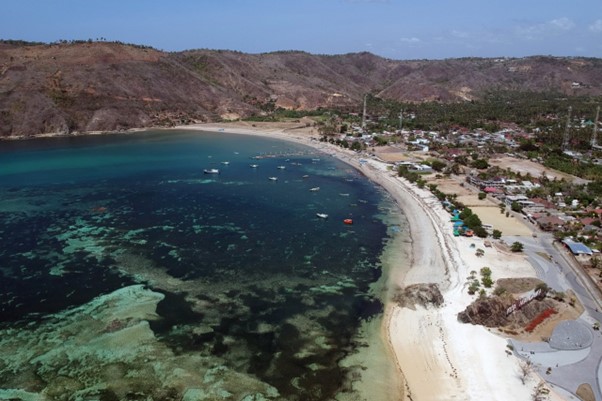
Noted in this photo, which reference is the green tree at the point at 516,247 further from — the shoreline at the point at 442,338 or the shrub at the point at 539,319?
the shrub at the point at 539,319

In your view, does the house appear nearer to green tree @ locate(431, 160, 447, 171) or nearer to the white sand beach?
the white sand beach

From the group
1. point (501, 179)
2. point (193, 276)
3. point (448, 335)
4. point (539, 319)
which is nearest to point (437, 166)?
point (501, 179)

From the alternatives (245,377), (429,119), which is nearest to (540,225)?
(245,377)

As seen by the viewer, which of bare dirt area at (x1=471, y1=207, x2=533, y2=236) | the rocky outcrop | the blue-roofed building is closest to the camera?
the rocky outcrop

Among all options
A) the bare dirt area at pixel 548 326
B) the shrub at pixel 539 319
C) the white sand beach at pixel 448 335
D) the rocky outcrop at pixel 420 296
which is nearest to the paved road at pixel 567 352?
the bare dirt area at pixel 548 326

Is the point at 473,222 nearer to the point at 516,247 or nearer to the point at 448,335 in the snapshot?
the point at 516,247

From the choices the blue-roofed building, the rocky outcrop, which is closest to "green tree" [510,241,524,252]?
the blue-roofed building

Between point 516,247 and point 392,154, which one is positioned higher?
point 392,154
